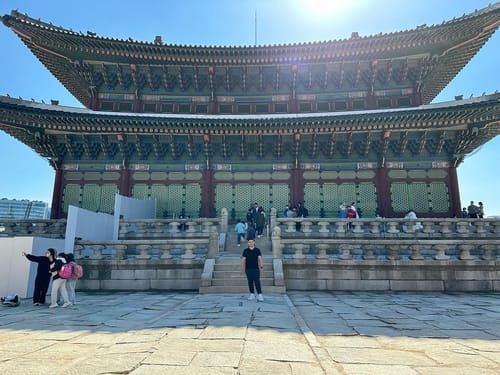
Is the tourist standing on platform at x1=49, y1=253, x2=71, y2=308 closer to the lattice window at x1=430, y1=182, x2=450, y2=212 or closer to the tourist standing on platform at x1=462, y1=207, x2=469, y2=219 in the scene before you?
the lattice window at x1=430, y1=182, x2=450, y2=212

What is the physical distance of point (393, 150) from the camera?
18.4 meters

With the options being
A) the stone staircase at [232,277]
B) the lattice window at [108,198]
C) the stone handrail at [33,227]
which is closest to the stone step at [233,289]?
the stone staircase at [232,277]

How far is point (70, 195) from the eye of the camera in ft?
62.2

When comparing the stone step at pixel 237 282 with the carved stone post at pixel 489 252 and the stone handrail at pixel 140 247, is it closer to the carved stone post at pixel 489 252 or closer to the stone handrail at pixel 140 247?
the stone handrail at pixel 140 247

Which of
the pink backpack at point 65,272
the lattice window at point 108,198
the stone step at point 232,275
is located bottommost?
the stone step at point 232,275

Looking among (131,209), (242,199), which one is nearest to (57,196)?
(131,209)

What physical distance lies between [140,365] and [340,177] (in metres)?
17.0

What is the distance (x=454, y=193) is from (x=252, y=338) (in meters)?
18.2

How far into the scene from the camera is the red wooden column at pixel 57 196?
61.6 feet

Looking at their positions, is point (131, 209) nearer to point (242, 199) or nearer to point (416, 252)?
point (242, 199)

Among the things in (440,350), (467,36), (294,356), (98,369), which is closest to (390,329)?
(440,350)

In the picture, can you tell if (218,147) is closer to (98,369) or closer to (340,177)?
(340,177)

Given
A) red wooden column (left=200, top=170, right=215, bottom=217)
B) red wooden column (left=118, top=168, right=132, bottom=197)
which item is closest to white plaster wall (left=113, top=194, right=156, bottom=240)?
red wooden column (left=118, top=168, right=132, bottom=197)

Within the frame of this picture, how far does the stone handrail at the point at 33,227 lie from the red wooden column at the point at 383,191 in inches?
687
